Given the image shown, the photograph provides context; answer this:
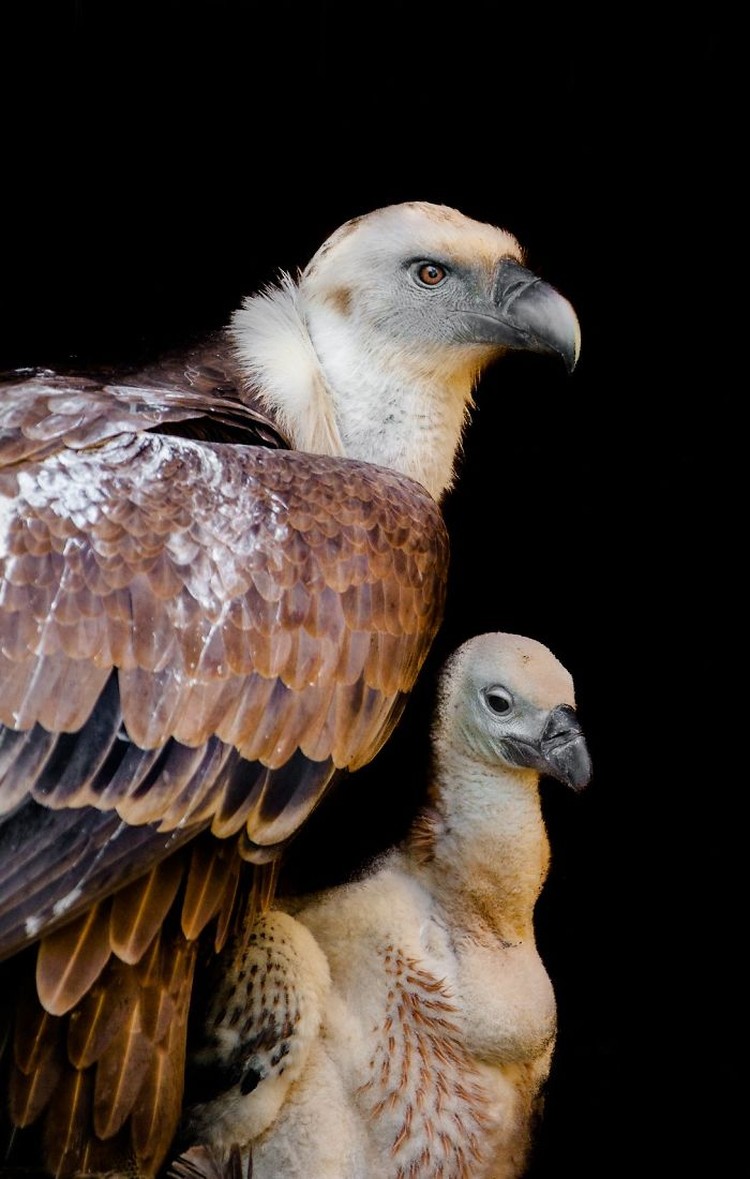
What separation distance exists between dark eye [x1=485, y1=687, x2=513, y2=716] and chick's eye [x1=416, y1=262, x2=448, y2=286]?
0.65 meters

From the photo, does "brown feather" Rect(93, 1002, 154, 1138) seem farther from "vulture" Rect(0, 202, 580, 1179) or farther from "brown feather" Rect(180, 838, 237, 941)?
"brown feather" Rect(180, 838, 237, 941)

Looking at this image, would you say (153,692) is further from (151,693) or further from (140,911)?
(140,911)

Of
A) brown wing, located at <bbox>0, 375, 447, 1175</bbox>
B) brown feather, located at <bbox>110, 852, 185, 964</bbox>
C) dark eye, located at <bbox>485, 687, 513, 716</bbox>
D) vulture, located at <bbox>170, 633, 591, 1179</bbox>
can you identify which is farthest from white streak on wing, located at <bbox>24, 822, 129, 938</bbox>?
dark eye, located at <bbox>485, 687, 513, 716</bbox>

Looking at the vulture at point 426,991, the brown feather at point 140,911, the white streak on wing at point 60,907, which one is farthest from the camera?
the vulture at point 426,991

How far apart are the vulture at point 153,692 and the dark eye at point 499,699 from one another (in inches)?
8.8

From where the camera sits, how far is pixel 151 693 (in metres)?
2.09

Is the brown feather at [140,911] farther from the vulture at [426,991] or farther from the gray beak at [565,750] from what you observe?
the gray beak at [565,750]

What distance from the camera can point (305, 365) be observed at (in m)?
2.55

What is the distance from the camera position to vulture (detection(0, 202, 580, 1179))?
2.06m

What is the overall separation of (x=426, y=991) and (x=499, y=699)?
1.48ft

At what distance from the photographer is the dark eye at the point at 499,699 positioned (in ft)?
8.17

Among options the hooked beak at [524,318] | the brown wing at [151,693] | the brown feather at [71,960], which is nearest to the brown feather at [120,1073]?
the brown wing at [151,693]

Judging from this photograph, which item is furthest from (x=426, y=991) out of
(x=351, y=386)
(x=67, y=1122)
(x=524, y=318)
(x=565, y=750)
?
(x=524, y=318)

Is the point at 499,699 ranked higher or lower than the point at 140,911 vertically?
higher
